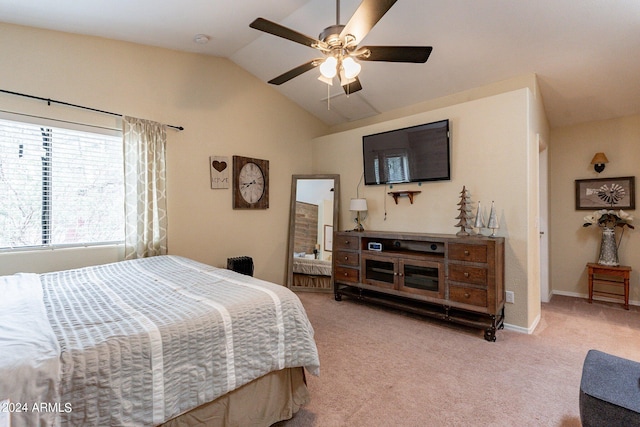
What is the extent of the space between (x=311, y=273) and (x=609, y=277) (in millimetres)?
3968

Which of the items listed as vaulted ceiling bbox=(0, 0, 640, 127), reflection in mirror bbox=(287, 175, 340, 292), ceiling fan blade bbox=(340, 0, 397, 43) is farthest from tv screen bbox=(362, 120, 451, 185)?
ceiling fan blade bbox=(340, 0, 397, 43)

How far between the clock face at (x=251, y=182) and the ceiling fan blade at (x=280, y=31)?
7.29ft

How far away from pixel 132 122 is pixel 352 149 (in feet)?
9.00

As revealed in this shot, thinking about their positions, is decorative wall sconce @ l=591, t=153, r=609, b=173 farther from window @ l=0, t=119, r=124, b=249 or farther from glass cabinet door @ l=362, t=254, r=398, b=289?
window @ l=0, t=119, r=124, b=249

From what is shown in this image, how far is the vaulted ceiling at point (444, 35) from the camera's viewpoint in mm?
2350

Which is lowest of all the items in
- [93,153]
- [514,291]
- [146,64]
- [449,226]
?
[514,291]

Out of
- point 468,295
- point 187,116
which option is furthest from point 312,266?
point 187,116

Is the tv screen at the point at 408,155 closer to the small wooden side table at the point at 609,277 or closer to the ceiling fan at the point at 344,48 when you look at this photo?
the ceiling fan at the point at 344,48

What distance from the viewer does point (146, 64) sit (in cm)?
308

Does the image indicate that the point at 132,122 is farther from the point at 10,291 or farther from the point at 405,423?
the point at 405,423

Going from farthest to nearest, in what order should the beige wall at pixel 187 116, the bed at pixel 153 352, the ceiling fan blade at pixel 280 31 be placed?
the beige wall at pixel 187 116
the ceiling fan blade at pixel 280 31
the bed at pixel 153 352

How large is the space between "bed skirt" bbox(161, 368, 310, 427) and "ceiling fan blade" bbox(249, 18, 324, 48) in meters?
2.05

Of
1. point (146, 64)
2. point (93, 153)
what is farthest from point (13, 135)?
point (146, 64)

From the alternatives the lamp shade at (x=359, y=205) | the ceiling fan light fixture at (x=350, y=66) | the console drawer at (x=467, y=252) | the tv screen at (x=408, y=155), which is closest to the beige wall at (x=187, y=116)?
the lamp shade at (x=359, y=205)
